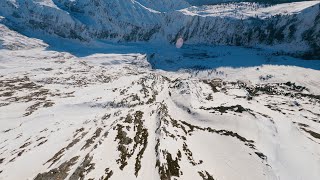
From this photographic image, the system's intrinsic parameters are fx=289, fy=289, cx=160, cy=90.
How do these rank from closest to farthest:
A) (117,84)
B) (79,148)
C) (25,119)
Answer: (79,148)
(25,119)
(117,84)

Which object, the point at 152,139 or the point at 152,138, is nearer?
the point at 152,139

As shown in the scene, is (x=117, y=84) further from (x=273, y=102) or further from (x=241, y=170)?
(x=241, y=170)

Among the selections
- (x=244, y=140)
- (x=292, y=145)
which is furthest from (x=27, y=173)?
(x=292, y=145)

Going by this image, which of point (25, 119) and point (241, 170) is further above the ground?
point (241, 170)

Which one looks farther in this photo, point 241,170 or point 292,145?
point 292,145

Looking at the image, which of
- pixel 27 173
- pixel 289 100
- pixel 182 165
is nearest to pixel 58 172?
pixel 27 173

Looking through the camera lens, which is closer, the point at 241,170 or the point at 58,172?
the point at 58,172

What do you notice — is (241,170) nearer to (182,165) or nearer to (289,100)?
(182,165)

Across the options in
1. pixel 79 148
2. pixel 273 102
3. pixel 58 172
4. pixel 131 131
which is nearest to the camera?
pixel 58 172

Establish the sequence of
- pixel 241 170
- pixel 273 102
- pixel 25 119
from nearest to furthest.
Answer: pixel 241 170
pixel 25 119
pixel 273 102
